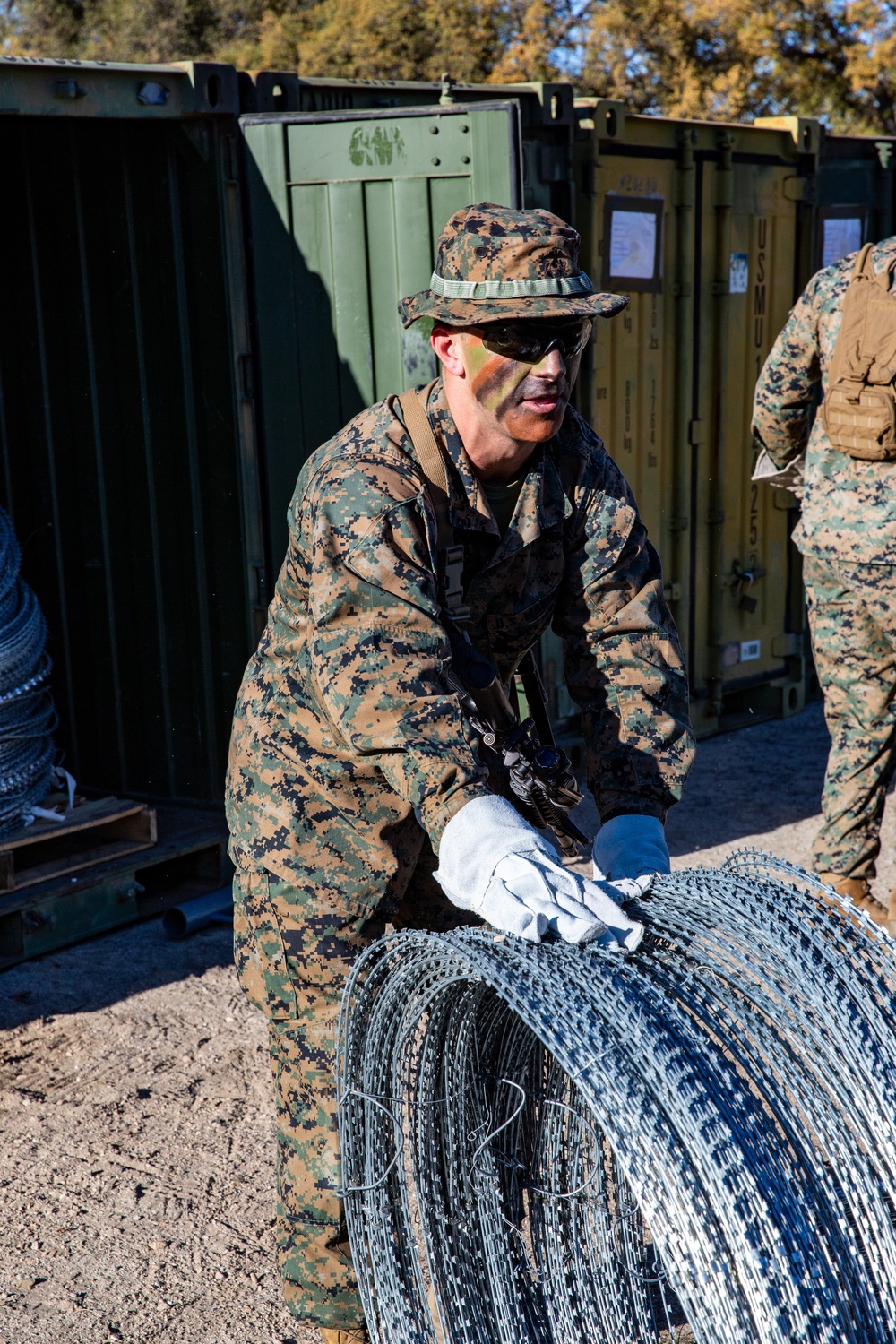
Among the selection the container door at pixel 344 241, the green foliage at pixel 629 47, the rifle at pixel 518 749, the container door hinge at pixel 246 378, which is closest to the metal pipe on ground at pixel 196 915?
the container door at pixel 344 241

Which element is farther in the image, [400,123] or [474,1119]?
[400,123]

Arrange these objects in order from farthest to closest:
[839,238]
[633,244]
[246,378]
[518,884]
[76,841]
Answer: [839,238], [633,244], [76,841], [246,378], [518,884]

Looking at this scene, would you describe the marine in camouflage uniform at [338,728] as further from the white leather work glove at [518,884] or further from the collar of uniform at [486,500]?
the white leather work glove at [518,884]

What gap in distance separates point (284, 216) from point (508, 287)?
2.88 metres

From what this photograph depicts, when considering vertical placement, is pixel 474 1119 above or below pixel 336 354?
below

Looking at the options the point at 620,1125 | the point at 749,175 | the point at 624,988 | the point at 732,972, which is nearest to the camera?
the point at 620,1125

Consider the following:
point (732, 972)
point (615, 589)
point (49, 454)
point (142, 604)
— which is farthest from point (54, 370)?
point (732, 972)

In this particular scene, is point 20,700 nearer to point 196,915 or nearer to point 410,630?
point 196,915

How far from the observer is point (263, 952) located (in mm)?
2863

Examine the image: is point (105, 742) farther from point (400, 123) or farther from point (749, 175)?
point (749, 175)

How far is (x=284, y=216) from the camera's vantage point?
509cm

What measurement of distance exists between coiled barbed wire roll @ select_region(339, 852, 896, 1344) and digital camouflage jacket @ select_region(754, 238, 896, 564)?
239 cm

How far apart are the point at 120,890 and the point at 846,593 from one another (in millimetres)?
2785

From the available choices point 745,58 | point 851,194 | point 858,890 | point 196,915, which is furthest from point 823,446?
point 745,58
